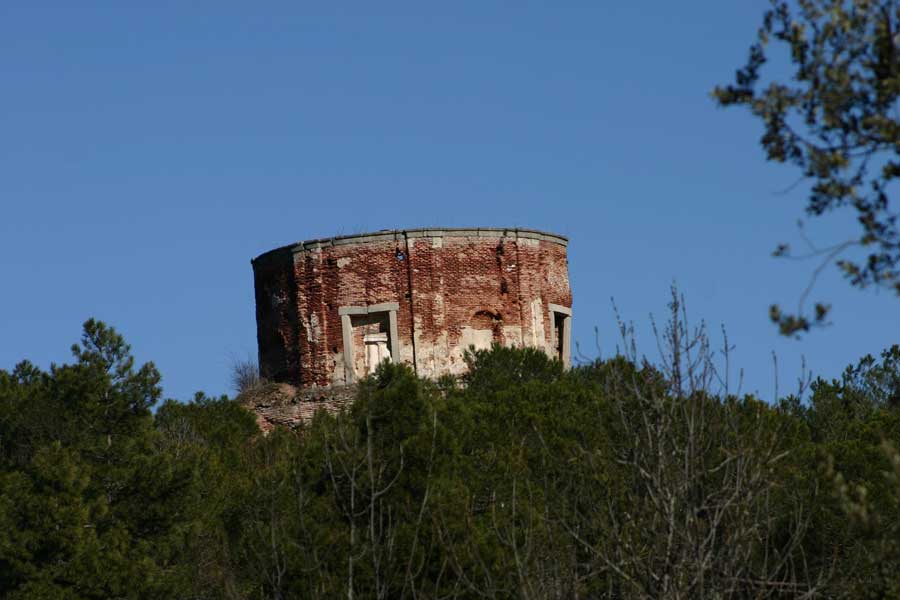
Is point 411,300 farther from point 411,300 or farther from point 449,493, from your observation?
point 449,493

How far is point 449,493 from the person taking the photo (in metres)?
17.5

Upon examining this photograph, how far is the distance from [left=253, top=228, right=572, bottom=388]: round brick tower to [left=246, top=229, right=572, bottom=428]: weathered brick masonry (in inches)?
0.8

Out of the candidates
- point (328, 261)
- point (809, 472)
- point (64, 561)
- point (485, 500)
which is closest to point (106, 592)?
point (64, 561)

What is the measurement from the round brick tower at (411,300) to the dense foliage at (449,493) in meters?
2.33

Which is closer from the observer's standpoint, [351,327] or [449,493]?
[449,493]

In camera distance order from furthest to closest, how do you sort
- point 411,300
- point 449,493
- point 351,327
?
point 351,327 < point 411,300 < point 449,493

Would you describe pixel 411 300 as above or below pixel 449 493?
above

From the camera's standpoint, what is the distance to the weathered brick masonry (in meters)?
33.5

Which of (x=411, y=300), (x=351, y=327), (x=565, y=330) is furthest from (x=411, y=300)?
(x=565, y=330)

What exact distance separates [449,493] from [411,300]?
16.3 metres

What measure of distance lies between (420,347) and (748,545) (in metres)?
21.4

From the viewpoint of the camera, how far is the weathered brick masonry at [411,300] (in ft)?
110

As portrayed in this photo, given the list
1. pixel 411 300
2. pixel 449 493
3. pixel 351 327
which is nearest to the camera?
pixel 449 493

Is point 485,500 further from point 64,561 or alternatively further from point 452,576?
point 64,561
